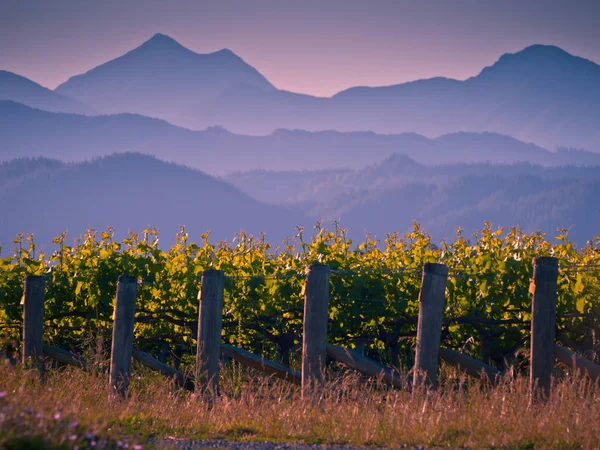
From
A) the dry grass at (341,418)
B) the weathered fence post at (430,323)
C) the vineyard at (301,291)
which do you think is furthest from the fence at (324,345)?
the vineyard at (301,291)

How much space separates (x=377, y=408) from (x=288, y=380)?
1.39 m

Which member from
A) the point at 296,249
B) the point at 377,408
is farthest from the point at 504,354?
the point at 296,249

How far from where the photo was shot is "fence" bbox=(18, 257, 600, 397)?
7816 millimetres

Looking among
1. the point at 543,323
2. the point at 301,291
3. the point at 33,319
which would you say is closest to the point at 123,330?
the point at 33,319

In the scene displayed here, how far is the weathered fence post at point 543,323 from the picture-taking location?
7770 mm

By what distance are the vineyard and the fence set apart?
583 millimetres

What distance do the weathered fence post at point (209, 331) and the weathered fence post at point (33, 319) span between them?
2.78m

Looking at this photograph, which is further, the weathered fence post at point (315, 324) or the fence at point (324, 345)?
the weathered fence post at point (315, 324)

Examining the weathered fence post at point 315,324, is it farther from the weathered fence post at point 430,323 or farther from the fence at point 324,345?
the weathered fence post at point 430,323

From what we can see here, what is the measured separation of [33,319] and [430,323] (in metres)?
5.56

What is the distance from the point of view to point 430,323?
7.94 meters

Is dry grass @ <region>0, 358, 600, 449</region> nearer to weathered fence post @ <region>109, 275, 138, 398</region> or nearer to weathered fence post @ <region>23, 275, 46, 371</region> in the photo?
weathered fence post @ <region>109, 275, 138, 398</region>

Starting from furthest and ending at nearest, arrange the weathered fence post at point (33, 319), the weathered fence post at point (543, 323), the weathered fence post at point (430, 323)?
1. the weathered fence post at point (33, 319)
2. the weathered fence post at point (430, 323)
3. the weathered fence post at point (543, 323)

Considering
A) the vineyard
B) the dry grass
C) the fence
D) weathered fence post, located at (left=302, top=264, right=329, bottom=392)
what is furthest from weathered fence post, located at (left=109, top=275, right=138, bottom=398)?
weathered fence post, located at (left=302, top=264, right=329, bottom=392)
